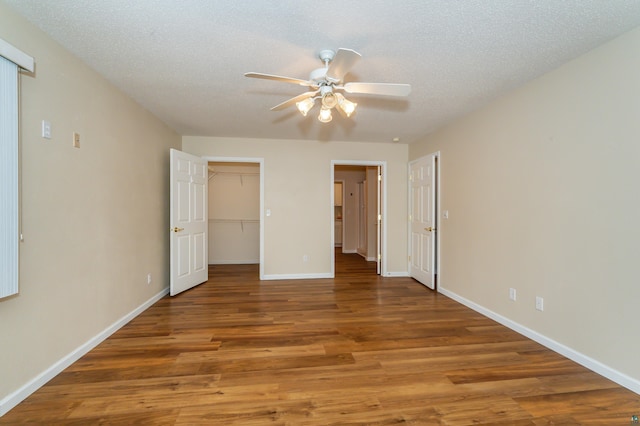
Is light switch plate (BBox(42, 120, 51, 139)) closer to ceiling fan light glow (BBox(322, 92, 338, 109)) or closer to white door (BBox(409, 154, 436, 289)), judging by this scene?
ceiling fan light glow (BBox(322, 92, 338, 109))

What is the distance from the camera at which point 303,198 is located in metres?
4.64

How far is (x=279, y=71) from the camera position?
7.54 feet

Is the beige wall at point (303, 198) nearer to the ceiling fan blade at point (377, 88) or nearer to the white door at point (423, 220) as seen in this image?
the white door at point (423, 220)

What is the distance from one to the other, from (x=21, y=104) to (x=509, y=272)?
4.15 meters

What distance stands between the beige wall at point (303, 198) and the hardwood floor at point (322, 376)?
156 cm

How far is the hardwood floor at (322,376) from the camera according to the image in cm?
155

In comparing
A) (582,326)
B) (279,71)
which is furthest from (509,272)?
(279,71)

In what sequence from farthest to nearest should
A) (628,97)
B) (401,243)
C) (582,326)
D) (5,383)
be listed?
(401,243) < (582,326) < (628,97) < (5,383)

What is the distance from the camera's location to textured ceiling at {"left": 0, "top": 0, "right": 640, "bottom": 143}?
1.58m

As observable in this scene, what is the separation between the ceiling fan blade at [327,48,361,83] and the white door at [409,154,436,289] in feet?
8.65

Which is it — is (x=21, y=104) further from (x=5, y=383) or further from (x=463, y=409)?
(x=463, y=409)

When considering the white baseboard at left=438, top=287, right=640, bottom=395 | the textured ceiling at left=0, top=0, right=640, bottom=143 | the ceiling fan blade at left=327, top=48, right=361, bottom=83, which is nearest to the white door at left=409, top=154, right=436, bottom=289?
the white baseboard at left=438, top=287, right=640, bottom=395

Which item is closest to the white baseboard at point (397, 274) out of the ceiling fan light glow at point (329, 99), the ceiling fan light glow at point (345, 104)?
the ceiling fan light glow at point (345, 104)

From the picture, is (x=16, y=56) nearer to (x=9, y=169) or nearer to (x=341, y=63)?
(x=9, y=169)
